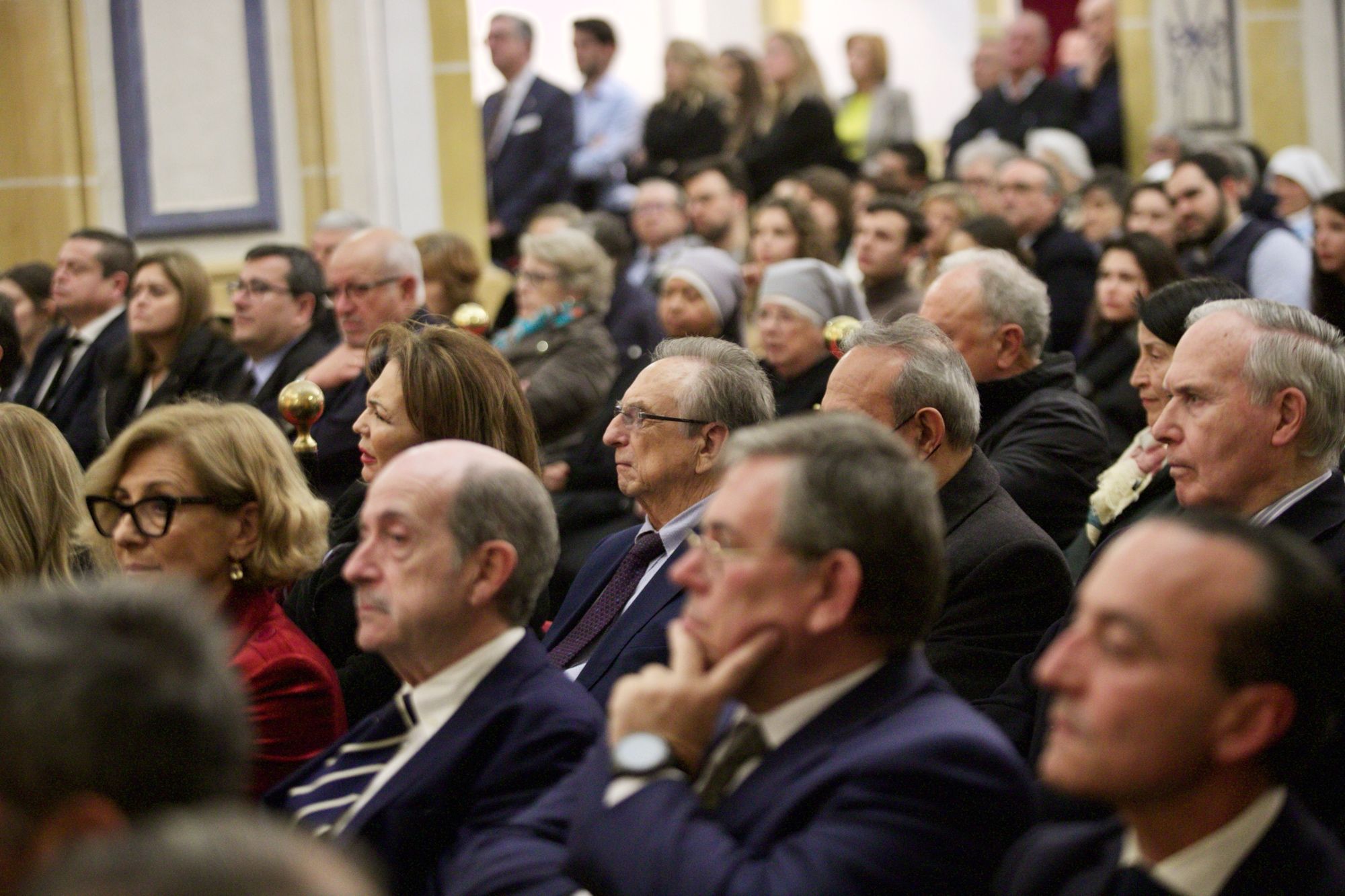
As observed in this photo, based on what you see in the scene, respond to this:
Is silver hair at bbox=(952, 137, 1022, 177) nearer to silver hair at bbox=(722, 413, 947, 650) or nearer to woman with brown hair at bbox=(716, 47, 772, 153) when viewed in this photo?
woman with brown hair at bbox=(716, 47, 772, 153)

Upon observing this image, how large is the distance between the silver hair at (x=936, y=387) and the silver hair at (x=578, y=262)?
3.03m

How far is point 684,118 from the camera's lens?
964cm

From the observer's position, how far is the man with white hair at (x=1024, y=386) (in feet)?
13.4

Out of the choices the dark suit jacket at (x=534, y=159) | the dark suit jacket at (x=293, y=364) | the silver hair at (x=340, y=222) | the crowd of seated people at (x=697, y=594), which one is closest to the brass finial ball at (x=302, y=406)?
the crowd of seated people at (x=697, y=594)

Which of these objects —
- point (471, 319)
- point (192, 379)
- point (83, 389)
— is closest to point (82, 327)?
point (83, 389)

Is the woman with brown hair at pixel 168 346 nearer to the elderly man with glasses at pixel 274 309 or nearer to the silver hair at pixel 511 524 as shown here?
the elderly man with glasses at pixel 274 309

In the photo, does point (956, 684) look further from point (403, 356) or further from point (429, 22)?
point (429, 22)

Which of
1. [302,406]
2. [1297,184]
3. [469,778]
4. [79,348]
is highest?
[1297,184]

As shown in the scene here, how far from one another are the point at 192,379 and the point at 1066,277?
358cm

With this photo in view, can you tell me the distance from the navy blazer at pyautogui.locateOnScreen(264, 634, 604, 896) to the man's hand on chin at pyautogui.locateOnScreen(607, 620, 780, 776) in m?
0.33

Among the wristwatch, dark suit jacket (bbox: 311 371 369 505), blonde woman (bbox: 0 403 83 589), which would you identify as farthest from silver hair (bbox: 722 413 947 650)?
dark suit jacket (bbox: 311 371 369 505)

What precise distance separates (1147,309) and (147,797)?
3.10 metres

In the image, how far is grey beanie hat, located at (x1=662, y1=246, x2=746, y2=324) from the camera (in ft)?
19.4

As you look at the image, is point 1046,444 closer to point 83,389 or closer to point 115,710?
point 115,710
